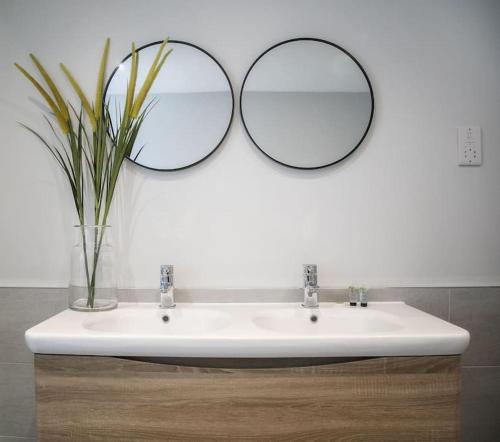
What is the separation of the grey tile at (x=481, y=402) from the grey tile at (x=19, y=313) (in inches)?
58.8

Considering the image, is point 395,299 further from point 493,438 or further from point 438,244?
point 493,438

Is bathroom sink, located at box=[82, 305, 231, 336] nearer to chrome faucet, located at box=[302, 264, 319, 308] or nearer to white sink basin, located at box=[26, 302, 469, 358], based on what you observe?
white sink basin, located at box=[26, 302, 469, 358]

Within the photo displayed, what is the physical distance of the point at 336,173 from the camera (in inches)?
54.3

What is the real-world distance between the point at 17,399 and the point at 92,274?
590 millimetres

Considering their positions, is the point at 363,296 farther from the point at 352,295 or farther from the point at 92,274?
the point at 92,274

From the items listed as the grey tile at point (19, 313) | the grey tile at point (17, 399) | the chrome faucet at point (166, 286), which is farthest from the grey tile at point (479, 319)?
the grey tile at point (17, 399)

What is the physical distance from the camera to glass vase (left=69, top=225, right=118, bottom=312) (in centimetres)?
127

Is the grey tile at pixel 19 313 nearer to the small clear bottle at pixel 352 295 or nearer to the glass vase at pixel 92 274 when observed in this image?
the glass vase at pixel 92 274

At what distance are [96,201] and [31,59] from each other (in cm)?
59

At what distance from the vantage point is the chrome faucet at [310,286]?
128 centimetres

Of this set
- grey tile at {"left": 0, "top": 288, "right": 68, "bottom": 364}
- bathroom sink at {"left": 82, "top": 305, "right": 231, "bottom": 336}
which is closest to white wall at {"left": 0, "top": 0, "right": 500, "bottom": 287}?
bathroom sink at {"left": 82, "top": 305, "right": 231, "bottom": 336}

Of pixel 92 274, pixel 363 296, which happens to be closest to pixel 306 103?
pixel 363 296

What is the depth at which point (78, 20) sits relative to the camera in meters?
1.39

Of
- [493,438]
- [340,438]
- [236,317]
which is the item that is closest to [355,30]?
[236,317]
